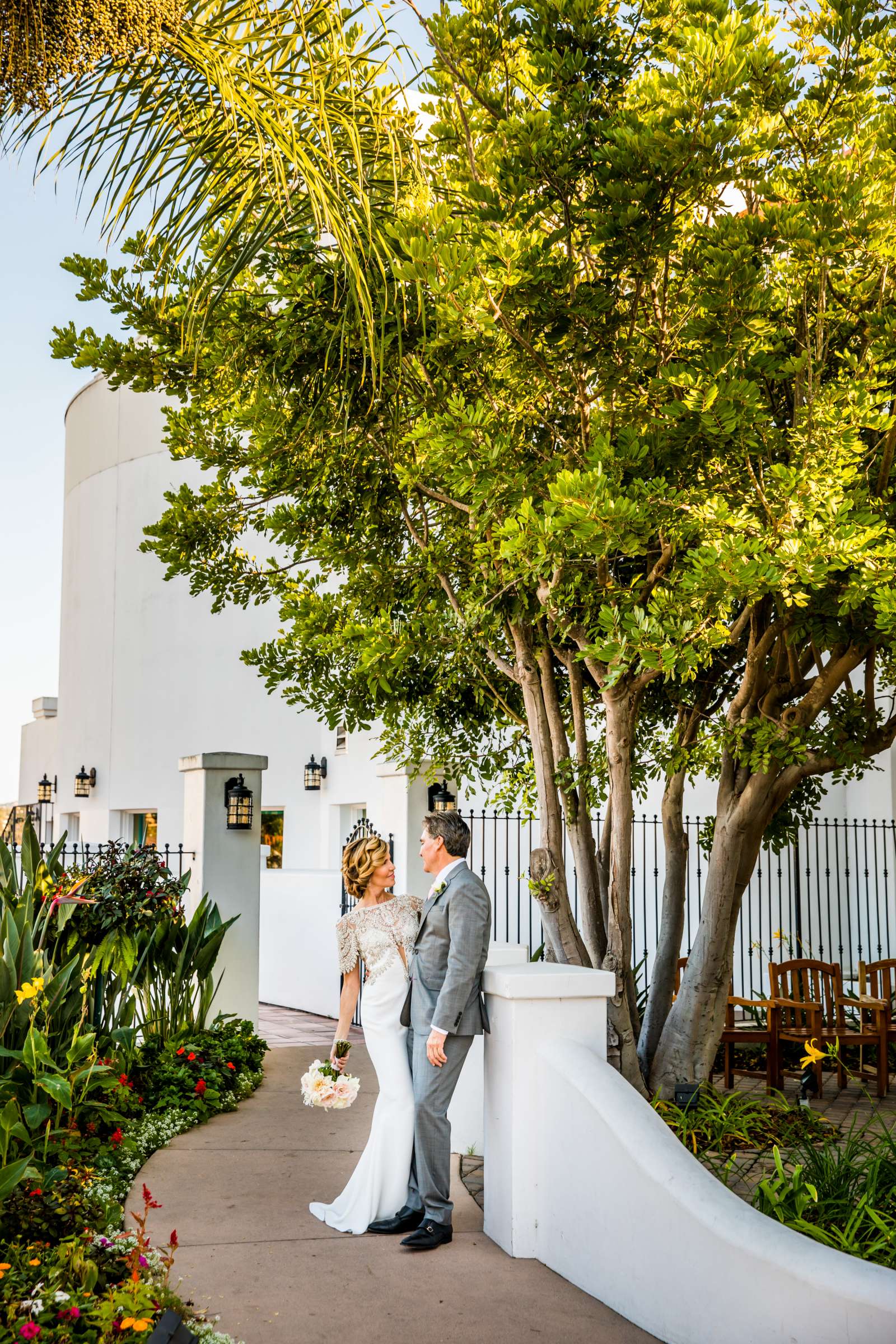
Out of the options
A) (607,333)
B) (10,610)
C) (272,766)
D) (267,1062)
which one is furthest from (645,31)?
(10,610)

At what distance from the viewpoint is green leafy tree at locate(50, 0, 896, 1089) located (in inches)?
174

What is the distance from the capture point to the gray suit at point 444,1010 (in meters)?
4.41

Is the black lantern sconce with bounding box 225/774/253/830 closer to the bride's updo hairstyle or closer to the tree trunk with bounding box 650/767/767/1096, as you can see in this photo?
the tree trunk with bounding box 650/767/767/1096

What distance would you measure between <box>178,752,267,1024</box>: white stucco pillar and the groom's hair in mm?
4362

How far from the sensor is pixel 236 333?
6094 millimetres

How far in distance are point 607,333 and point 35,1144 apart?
14.9 ft

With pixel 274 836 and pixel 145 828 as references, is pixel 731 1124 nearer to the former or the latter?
pixel 274 836

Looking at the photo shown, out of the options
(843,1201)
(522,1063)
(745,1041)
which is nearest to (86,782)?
(745,1041)

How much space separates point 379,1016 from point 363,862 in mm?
660

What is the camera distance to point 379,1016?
477cm

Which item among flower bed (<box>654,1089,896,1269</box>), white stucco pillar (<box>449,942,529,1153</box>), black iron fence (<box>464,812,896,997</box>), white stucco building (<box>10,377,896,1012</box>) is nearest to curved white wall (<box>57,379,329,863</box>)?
white stucco building (<box>10,377,896,1012</box>)

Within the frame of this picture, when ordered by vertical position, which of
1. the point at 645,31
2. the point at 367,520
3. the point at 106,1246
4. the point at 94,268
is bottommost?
the point at 106,1246

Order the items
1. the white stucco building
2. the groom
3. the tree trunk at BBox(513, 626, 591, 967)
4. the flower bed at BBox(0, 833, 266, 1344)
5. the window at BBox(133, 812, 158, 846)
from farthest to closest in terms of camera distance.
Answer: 1. the window at BBox(133, 812, 158, 846)
2. the white stucco building
3. the tree trunk at BBox(513, 626, 591, 967)
4. the groom
5. the flower bed at BBox(0, 833, 266, 1344)

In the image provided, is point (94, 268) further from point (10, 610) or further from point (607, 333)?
point (10, 610)
